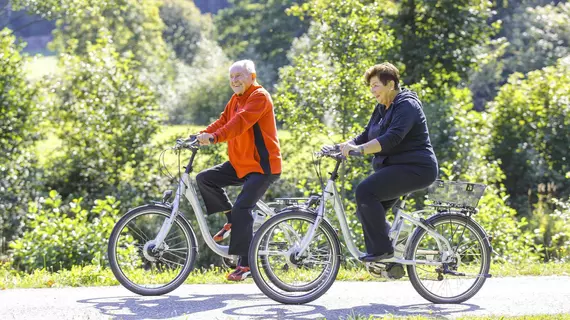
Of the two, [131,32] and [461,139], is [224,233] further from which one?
[131,32]

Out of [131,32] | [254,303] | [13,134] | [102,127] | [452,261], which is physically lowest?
[254,303]

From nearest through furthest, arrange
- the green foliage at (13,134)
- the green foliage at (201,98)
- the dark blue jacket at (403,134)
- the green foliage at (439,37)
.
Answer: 1. the dark blue jacket at (403,134)
2. the green foliage at (13,134)
3. the green foliage at (439,37)
4. the green foliage at (201,98)

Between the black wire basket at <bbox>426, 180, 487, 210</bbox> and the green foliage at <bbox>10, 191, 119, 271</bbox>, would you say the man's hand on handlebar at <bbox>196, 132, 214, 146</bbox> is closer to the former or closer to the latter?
the black wire basket at <bbox>426, 180, 487, 210</bbox>

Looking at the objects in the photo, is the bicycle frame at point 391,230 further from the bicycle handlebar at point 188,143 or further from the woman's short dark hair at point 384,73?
the bicycle handlebar at point 188,143

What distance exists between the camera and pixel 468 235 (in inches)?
292

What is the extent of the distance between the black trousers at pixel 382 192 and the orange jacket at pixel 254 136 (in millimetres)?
934

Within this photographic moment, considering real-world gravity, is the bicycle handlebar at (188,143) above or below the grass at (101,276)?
above

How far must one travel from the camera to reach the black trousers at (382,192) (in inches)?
278

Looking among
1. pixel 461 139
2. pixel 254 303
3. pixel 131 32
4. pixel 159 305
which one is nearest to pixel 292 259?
pixel 254 303

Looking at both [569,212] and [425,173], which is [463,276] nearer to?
[425,173]

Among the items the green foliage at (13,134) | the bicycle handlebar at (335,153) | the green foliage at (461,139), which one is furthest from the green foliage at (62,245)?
the green foliage at (461,139)

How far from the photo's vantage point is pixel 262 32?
53.9 metres

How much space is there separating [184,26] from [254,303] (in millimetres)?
64889

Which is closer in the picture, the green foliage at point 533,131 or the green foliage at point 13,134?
the green foliage at point 13,134
